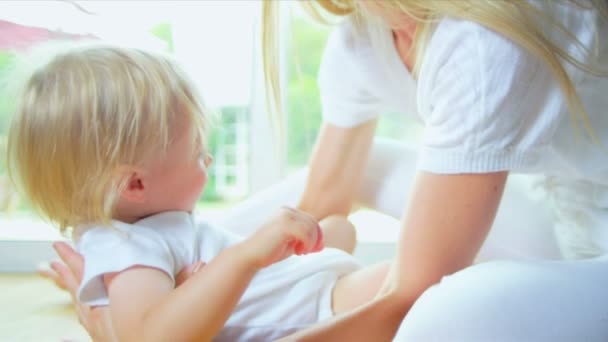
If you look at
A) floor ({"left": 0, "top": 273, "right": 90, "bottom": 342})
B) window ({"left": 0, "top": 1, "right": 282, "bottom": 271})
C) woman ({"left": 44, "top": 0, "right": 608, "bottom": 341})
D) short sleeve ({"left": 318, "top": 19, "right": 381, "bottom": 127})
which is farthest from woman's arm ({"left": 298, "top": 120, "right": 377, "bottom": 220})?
floor ({"left": 0, "top": 273, "right": 90, "bottom": 342})

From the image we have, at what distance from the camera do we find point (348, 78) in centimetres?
104

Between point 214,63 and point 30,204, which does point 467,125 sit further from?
point 214,63

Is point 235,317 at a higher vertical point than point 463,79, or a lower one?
lower

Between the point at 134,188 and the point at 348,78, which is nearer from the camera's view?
the point at 134,188

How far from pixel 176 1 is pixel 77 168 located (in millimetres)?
405

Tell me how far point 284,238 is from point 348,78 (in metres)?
0.35

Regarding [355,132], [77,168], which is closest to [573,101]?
[355,132]

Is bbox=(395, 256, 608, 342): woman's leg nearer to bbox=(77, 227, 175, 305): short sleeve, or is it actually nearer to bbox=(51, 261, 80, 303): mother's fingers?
bbox=(77, 227, 175, 305): short sleeve

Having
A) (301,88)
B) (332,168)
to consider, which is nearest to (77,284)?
(332,168)

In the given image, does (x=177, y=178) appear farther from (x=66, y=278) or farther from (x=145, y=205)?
(x=66, y=278)

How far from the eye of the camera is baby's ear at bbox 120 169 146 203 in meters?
0.81

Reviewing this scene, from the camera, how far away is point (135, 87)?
0.80 metres

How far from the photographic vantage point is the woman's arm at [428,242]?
0.74 meters

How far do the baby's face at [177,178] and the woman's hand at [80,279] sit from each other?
8 centimetres
